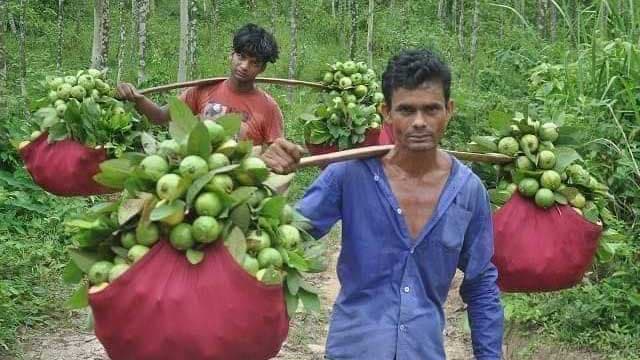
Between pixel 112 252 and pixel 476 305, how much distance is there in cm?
106

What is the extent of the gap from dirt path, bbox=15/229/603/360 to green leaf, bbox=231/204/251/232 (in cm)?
300

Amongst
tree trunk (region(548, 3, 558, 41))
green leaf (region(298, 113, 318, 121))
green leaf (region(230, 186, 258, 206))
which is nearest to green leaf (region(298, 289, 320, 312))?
green leaf (region(230, 186, 258, 206))

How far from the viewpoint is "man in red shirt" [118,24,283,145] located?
176 inches

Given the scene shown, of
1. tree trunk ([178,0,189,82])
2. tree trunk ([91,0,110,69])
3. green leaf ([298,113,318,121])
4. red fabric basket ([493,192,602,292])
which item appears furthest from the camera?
tree trunk ([178,0,189,82])

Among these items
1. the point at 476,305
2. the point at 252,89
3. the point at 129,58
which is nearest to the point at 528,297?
the point at 252,89

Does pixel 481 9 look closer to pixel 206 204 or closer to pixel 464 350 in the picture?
pixel 464 350

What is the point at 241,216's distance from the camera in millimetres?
1929

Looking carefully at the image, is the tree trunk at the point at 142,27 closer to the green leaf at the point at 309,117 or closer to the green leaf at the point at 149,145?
the green leaf at the point at 309,117

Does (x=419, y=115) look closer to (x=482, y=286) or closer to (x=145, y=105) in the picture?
(x=482, y=286)

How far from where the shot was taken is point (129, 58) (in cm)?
1809

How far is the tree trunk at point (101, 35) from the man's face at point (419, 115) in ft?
24.8

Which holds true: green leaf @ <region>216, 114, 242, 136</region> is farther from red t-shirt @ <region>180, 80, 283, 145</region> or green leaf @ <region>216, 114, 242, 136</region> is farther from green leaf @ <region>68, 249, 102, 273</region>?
red t-shirt @ <region>180, 80, 283, 145</region>

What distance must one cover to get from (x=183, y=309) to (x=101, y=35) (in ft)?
27.9

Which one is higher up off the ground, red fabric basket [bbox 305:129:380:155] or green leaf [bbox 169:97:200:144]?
green leaf [bbox 169:97:200:144]
